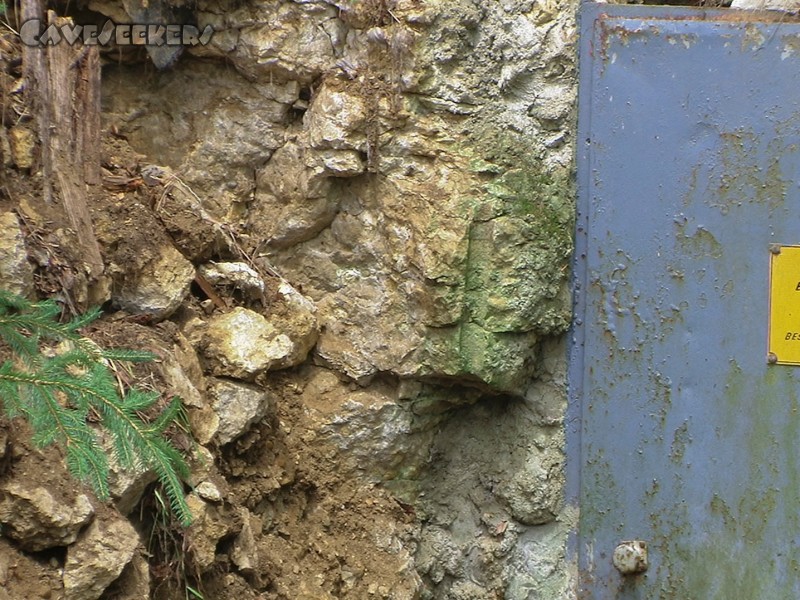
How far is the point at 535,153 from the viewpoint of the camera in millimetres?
2797

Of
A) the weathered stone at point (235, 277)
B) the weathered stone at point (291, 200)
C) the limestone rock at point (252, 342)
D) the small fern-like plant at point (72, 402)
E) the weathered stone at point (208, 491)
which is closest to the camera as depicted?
the small fern-like plant at point (72, 402)

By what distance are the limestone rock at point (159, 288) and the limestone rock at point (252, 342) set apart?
127 millimetres

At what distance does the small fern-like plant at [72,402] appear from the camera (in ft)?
5.77

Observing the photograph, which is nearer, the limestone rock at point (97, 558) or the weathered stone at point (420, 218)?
the limestone rock at point (97, 558)

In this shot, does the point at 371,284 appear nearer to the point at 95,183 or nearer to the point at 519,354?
the point at 519,354

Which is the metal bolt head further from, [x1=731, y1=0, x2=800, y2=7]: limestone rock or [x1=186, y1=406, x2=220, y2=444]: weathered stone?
[x1=731, y1=0, x2=800, y2=7]: limestone rock

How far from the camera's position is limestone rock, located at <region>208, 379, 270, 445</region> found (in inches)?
99.3

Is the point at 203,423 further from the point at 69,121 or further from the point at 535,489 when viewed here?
the point at 535,489

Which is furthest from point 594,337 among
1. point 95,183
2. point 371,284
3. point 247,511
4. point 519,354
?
point 95,183

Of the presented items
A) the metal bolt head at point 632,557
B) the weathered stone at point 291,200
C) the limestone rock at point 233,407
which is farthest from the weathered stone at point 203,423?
the metal bolt head at point 632,557

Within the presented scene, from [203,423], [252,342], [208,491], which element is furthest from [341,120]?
[208,491]

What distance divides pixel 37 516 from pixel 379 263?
1.23m

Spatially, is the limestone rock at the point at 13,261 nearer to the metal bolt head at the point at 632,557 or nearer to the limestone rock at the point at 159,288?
the limestone rock at the point at 159,288

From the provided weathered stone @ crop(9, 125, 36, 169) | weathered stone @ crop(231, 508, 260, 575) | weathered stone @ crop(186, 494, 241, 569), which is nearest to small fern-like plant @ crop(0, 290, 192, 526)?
weathered stone @ crop(186, 494, 241, 569)
